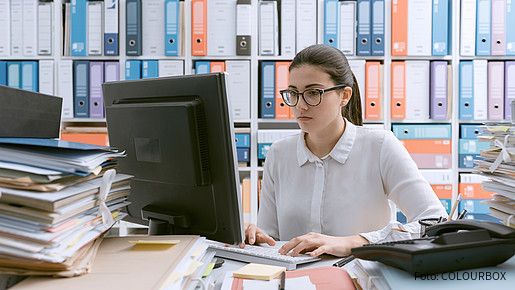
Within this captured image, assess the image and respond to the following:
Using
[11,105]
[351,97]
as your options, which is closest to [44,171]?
[11,105]

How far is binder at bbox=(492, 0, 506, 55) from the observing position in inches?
113

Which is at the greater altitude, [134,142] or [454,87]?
[454,87]

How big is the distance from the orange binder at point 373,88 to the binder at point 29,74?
188cm

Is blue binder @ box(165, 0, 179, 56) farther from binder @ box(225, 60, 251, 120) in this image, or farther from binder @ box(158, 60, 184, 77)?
binder @ box(225, 60, 251, 120)

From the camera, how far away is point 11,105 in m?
0.86

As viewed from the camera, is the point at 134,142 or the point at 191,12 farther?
the point at 191,12

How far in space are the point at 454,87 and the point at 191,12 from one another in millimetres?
1531

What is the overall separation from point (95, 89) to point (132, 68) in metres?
0.24

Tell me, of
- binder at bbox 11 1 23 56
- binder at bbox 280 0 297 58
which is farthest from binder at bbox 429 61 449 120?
binder at bbox 11 1 23 56

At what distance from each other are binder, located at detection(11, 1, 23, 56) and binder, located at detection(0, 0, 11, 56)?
0.02 metres

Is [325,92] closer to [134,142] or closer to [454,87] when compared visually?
[134,142]

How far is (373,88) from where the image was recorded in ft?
9.68

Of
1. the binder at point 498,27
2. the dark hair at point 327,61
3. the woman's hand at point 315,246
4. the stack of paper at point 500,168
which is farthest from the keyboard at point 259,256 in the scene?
the binder at point 498,27

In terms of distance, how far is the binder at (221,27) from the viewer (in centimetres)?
298
